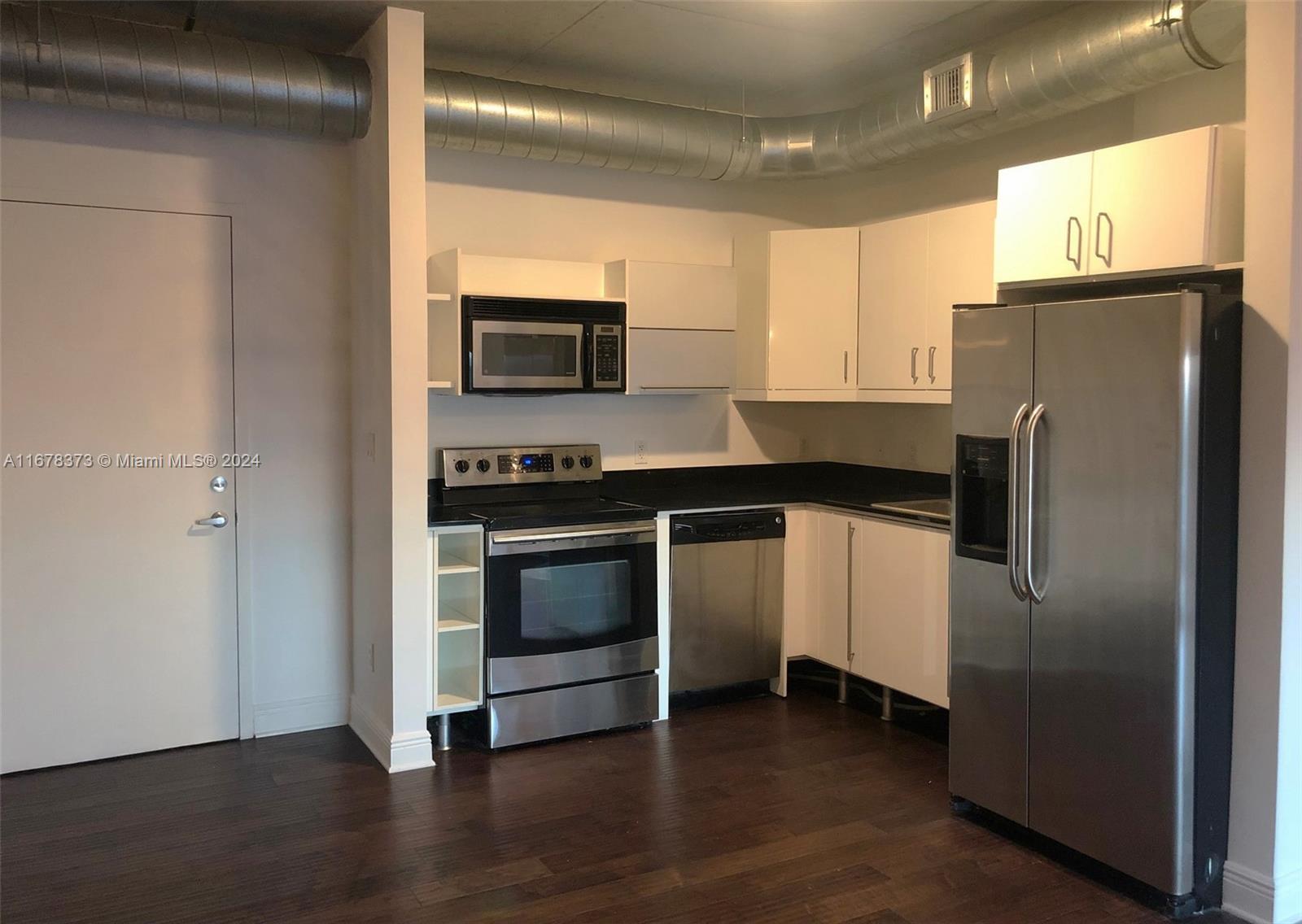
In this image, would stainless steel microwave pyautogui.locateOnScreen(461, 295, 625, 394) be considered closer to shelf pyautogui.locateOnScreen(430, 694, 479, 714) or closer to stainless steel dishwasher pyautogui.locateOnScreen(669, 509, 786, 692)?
stainless steel dishwasher pyautogui.locateOnScreen(669, 509, 786, 692)

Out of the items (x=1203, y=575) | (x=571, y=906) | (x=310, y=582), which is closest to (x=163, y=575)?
(x=310, y=582)

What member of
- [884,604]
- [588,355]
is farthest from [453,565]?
[884,604]

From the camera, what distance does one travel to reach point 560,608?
4.26 m

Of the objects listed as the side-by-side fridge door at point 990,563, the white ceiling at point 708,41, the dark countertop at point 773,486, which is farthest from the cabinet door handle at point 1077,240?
the dark countertop at point 773,486

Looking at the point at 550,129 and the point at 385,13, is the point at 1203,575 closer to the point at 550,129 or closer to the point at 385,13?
the point at 550,129

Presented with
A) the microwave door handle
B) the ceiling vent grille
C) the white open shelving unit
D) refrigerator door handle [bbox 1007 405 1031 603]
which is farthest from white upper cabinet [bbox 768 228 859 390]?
the white open shelving unit

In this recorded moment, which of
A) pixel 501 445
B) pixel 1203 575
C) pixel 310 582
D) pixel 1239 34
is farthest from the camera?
pixel 501 445

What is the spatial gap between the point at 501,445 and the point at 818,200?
7.20ft

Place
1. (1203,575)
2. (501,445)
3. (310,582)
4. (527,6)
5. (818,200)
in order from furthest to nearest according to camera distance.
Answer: (818,200) < (501,445) < (310,582) < (527,6) < (1203,575)

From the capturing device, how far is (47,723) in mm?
3879

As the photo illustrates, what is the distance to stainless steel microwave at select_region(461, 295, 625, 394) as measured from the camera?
14.1 ft

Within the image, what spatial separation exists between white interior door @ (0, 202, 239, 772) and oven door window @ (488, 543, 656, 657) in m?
1.10

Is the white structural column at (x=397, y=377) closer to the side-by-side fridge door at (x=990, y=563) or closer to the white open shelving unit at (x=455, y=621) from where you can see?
the white open shelving unit at (x=455, y=621)

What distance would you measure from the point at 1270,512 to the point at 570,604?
99.4 inches
